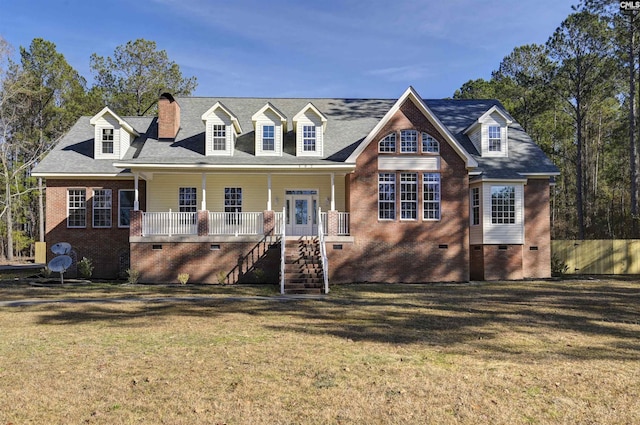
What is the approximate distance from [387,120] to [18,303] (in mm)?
15737

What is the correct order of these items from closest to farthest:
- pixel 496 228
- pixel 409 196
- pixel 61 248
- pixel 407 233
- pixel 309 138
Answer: pixel 61 248
pixel 407 233
pixel 409 196
pixel 496 228
pixel 309 138

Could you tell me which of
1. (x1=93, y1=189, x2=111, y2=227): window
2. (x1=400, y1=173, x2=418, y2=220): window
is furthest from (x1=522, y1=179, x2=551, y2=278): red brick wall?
(x1=93, y1=189, x2=111, y2=227): window

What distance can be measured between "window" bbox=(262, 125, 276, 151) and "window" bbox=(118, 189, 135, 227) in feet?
23.5

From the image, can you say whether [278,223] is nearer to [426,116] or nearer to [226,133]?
[226,133]

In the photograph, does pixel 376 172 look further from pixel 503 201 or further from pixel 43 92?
pixel 43 92

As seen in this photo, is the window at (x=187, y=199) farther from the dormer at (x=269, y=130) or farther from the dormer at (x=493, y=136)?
the dormer at (x=493, y=136)

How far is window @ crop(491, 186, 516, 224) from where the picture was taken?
2183 centimetres

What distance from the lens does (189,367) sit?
7.45 meters

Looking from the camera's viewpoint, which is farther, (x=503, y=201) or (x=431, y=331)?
(x=503, y=201)

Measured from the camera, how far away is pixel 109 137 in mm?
23047

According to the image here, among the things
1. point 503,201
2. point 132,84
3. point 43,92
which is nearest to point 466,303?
point 503,201

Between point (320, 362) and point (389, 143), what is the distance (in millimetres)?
14531

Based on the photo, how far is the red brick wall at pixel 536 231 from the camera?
22703mm

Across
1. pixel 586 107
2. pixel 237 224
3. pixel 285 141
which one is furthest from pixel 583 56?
pixel 237 224
